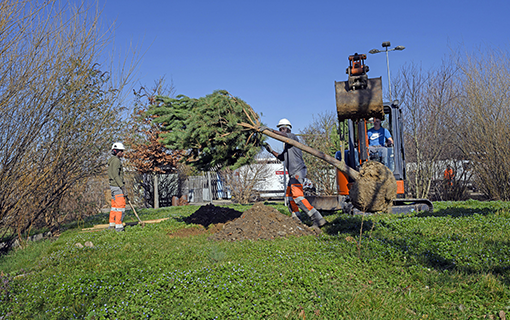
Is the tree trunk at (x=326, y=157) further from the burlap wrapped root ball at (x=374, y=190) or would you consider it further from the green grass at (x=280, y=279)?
the green grass at (x=280, y=279)

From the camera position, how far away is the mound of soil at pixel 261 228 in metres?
6.90

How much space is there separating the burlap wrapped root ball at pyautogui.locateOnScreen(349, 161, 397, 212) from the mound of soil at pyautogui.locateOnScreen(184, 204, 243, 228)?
4032mm

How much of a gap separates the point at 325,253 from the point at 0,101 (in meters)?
5.48

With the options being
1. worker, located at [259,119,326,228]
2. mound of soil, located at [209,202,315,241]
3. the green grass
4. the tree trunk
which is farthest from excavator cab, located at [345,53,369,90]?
mound of soil, located at [209,202,315,241]

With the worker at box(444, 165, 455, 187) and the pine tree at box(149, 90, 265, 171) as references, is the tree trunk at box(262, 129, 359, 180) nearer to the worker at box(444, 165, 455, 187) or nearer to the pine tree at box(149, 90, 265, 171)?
the pine tree at box(149, 90, 265, 171)

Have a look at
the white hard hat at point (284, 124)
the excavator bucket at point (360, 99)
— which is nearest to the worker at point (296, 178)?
the white hard hat at point (284, 124)

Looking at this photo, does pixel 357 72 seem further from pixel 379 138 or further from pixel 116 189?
pixel 116 189

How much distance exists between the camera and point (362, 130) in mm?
7559

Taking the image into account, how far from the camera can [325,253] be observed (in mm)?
5207

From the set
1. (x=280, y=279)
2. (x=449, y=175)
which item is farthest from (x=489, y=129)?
(x=280, y=279)

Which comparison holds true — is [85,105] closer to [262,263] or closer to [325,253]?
[262,263]

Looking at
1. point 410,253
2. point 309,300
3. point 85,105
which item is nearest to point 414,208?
point 410,253

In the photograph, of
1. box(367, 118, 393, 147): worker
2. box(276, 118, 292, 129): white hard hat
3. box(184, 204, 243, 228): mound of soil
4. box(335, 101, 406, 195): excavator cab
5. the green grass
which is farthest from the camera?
box(184, 204, 243, 228): mound of soil

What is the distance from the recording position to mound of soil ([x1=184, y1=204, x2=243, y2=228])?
904 cm
